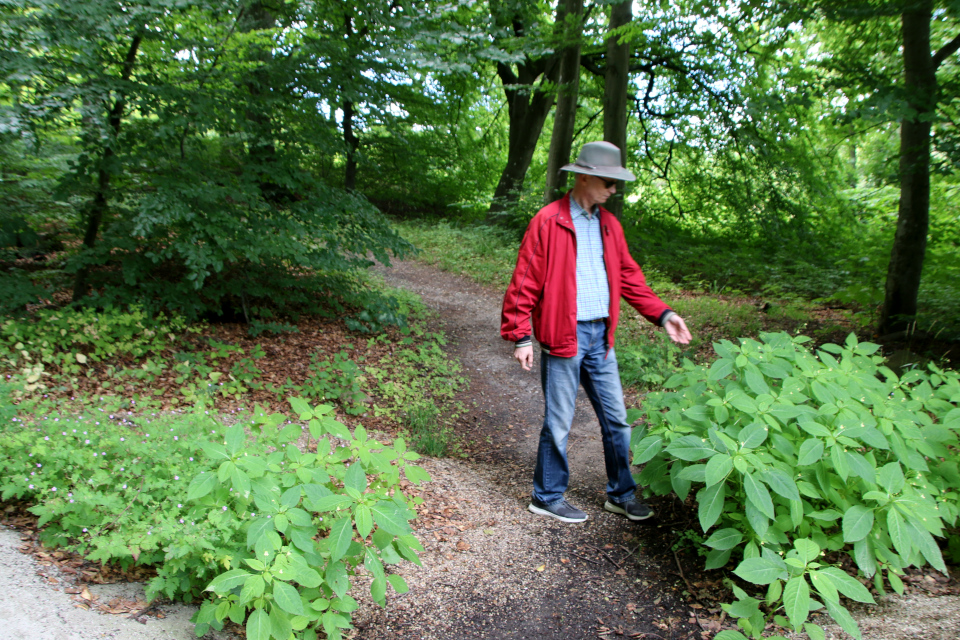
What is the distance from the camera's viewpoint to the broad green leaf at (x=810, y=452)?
2.47m

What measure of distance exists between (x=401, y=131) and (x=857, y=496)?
6.44 m

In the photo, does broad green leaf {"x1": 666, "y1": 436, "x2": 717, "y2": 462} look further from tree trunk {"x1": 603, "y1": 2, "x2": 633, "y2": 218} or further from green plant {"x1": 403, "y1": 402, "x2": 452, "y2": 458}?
tree trunk {"x1": 603, "y1": 2, "x2": 633, "y2": 218}

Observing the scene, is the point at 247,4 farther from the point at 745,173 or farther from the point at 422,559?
the point at 745,173

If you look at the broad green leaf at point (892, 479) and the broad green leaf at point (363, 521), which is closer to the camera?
the broad green leaf at point (363, 521)

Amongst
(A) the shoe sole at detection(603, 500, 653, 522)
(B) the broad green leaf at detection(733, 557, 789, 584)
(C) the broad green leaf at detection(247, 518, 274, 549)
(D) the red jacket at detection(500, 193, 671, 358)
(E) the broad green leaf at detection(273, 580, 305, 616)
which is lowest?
(A) the shoe sole at detection(603, 500, 653, 522)

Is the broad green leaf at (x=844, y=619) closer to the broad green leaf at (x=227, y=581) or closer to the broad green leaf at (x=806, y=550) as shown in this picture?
the broad green leaf at (x=806, y=550)

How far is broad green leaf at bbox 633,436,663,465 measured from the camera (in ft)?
9.86

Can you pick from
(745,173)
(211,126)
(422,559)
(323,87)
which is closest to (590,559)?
(422,559)

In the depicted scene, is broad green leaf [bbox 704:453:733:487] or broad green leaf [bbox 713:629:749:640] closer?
broad green leaf [bbox 713:629:749:640]

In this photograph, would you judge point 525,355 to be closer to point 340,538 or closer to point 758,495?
point 758,495

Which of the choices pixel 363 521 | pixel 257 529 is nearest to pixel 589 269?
pixel 363 521

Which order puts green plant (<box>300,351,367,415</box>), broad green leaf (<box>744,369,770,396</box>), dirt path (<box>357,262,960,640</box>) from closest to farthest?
dirt path (<box>357,262,960,640</box>), broad green leaf (<box>744,369,770,396</box>), green plant (<box>300,351,367,415</box>)

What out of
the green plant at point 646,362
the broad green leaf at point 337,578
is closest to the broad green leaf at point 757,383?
the broad green leaf at point 337,578

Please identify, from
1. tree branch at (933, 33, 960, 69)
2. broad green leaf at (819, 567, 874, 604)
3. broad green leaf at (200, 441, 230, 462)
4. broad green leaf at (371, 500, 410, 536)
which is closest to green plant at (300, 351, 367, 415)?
broad green leaf at (200, 441, 230, 462)
